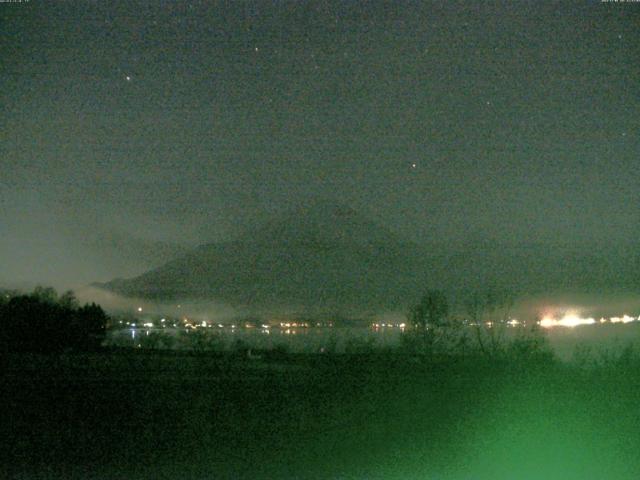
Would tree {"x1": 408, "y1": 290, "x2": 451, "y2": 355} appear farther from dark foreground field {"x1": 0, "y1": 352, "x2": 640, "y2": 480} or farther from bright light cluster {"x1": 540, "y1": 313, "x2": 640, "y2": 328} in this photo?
dark foreground field {"x1": 0, "y1": 352, "x2": 640, "y2": 480}

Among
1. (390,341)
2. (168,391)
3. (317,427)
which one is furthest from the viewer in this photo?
(390,341)

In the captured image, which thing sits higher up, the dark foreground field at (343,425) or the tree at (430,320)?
the tree at (430,320)

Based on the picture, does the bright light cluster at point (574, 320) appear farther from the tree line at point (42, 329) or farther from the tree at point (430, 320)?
the tree line at point (42, 329)

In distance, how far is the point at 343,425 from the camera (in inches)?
498

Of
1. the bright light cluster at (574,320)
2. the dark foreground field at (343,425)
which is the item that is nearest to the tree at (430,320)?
the bright light cluster at (574,320)

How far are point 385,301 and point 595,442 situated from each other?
2914 centimetres

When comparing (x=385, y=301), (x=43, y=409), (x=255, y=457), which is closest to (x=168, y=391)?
(x=43, y=409)

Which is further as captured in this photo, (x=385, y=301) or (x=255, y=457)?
(x=385, y=301)

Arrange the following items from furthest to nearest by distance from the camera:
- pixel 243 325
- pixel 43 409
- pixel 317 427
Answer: pixel 243 325 < pixel 43 409 < pixel 317 427

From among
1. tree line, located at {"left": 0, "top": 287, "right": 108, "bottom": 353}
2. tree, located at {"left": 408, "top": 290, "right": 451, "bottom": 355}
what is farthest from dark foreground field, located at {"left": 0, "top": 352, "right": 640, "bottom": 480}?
tree line, located at {"left": 0, "top": 287, "right": 108, "bottom": 353}

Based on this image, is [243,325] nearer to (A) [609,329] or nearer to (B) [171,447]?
(A) [609,329]

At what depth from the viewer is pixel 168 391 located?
1516 cm

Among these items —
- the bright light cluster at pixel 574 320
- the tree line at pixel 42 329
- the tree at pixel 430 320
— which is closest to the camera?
the bright light cluster at pixel 574 320

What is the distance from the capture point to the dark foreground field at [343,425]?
1027cm
